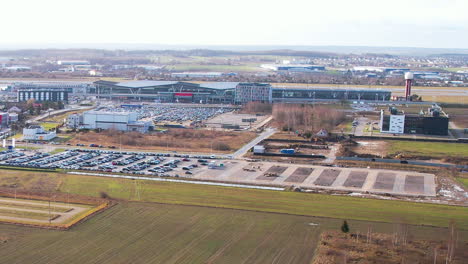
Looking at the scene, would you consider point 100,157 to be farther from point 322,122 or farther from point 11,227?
point 322,122

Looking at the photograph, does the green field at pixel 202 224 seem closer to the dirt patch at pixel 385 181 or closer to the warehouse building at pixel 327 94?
the dirt patch at pixel 385 181

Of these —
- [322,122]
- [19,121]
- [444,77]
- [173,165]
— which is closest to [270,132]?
[322,122]

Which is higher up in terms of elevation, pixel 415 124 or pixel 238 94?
pixel 238 94

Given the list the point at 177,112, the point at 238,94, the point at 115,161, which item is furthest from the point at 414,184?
the point at 238,94

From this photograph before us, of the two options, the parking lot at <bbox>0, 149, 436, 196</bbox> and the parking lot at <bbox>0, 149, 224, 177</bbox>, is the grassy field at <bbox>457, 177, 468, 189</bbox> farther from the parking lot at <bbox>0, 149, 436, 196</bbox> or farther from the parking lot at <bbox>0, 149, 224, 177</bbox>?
the parking lot at <bbox>0, 149, 224, 177</bbox>

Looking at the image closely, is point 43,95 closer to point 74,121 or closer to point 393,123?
point 74,121

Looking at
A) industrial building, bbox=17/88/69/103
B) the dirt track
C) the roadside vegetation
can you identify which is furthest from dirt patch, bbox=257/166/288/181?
industrial building, bbox=17/88/69/103
